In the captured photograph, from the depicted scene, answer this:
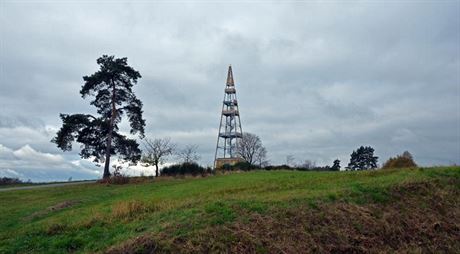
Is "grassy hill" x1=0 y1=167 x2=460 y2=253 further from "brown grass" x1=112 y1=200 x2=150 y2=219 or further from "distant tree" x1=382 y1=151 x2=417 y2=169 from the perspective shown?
"distant tree" x1=382 y1=151 x2=417 y2=169

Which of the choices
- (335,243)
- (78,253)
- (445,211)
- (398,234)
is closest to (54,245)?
(78,253)

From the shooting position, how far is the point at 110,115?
137 feet

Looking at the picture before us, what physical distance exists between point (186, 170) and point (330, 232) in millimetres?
30817

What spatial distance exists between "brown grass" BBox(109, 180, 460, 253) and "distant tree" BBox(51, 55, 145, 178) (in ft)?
106

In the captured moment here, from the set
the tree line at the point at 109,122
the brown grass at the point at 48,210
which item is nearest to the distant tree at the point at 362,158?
the tree line at the point at 109,122

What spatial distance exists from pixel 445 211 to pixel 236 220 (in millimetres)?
6633

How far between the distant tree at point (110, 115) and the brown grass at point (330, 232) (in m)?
32.3

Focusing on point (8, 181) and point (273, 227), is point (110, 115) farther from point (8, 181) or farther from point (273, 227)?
point (273, 227)

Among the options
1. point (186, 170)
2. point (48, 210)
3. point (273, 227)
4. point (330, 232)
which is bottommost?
point (330, 232)

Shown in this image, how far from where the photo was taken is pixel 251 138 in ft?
231

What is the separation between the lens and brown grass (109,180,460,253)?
27.8 ft

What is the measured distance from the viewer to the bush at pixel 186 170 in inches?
1513

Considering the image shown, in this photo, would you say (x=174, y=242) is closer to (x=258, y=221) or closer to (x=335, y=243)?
(x=258, y=221)

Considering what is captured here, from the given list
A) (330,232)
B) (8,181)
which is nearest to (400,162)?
(330,232)
